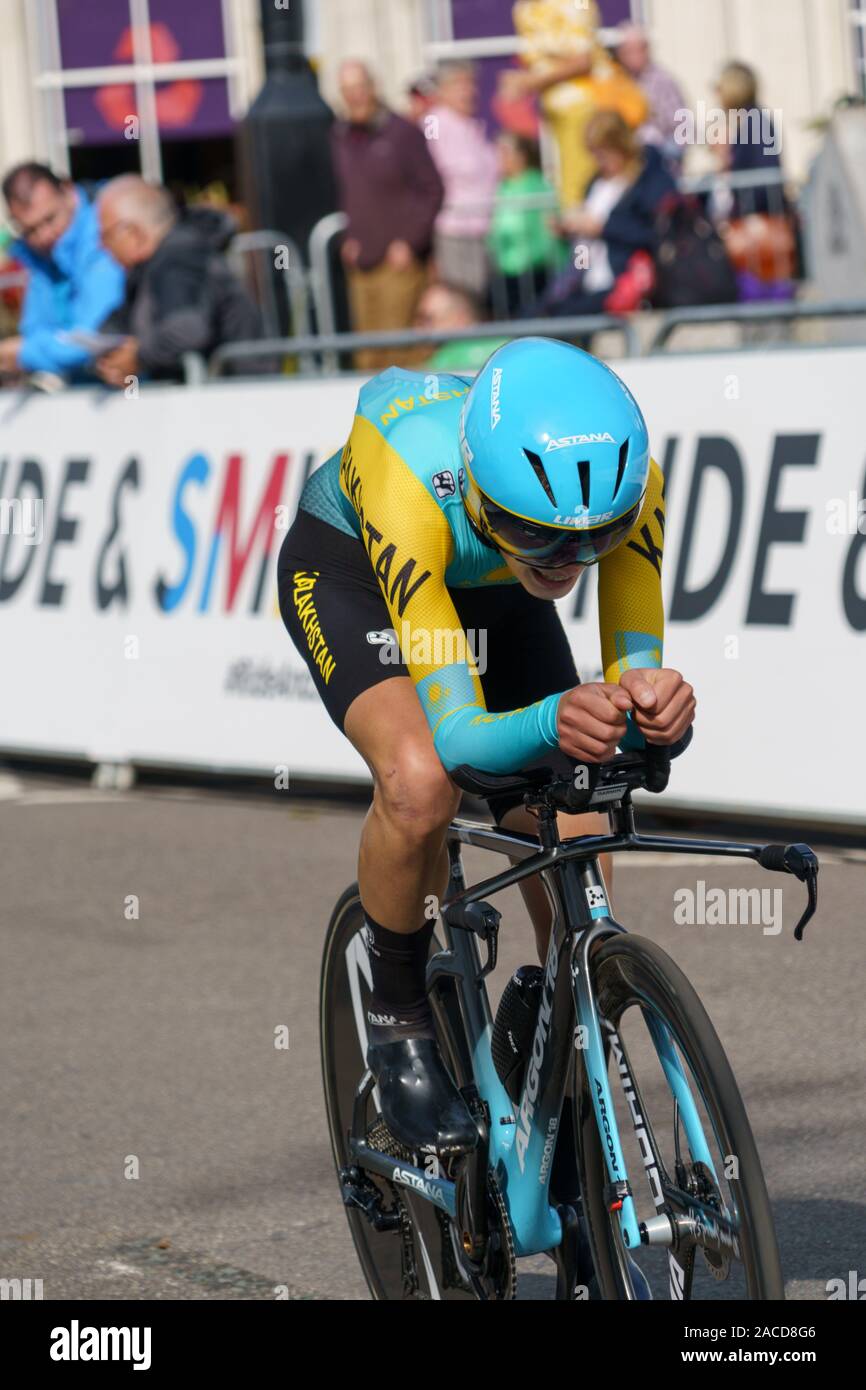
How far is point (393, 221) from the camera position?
13.7 meters

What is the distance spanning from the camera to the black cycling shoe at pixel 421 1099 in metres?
3.90

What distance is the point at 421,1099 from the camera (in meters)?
3.97

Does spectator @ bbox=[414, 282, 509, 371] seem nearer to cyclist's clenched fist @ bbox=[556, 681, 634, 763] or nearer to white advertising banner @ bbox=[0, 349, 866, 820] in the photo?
white advertising banner @ bbox=[0, 349, 866, 820]

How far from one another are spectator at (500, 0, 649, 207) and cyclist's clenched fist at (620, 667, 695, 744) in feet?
36.3

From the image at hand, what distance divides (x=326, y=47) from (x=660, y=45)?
3.19 m

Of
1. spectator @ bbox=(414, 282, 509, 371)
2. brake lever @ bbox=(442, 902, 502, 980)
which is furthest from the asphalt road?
spectator @ bbox=(414, 282, 509, 371)

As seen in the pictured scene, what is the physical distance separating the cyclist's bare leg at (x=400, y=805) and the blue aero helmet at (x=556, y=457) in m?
0.42

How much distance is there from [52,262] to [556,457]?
8.49 metres

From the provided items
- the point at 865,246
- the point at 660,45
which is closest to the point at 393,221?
the point at 865,246

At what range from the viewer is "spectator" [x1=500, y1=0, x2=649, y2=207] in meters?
14.2

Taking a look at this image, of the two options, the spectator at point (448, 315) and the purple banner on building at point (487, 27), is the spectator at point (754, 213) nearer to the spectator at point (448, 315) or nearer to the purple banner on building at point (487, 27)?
the spectator at point (448, 315)

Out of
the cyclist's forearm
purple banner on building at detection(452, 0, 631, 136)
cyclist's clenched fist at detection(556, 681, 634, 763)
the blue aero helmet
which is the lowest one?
the cyclist's forearm

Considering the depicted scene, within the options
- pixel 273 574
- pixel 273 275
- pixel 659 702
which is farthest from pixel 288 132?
pixel 659 702

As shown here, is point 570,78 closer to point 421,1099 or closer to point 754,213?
point 754,213
